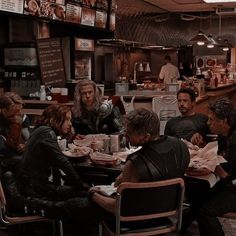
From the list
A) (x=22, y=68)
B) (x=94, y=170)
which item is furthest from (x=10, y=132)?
(x=22, y=68)

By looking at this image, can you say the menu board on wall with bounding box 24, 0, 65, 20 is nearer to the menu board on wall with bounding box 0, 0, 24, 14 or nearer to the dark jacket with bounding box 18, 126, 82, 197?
the menu board on wall with bounding box 0, 0, 24, 14

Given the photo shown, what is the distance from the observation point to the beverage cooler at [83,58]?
8.91 m

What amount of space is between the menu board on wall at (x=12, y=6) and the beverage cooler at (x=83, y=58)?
2.46 metres

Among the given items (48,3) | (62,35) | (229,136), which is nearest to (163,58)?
(62,35)

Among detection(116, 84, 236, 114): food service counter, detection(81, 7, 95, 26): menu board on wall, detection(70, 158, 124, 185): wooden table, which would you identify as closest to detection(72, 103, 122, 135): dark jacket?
detection(70, 158, 124, 185): wooden table

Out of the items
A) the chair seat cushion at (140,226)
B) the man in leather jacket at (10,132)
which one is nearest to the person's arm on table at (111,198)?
the chair seat cushion at (140,226)

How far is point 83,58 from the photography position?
9.34 metres

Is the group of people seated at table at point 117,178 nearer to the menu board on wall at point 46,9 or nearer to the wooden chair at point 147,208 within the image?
the wooden chair at point 147,208

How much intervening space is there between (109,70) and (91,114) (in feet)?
19.8

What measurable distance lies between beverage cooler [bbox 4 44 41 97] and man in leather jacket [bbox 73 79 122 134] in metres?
2.90

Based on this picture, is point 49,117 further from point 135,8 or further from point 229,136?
point 135,8

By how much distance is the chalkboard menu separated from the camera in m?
7.16

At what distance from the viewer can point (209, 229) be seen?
3.07 metres

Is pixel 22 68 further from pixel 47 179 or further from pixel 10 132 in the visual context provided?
pixel 47 179
